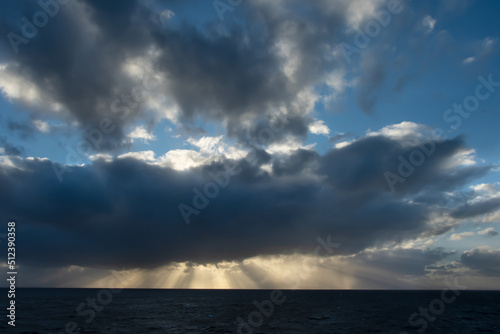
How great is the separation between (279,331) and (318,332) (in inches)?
264

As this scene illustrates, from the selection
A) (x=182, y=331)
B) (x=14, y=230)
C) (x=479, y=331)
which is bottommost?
(x=479, y=331)

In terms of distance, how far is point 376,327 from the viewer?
60.7 metres

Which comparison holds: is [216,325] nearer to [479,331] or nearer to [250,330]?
[250,330]

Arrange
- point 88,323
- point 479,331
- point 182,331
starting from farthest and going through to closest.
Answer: point 88,323 < point 479,331 < point 182,331

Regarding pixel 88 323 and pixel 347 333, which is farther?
pixel 88 323

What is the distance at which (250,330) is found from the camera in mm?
54031

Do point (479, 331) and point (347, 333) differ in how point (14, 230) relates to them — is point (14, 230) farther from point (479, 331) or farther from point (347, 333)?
point (479, 331)

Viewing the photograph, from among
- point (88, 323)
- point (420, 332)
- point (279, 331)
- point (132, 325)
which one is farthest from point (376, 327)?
point (88, 323)

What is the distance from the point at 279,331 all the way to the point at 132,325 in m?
28.5

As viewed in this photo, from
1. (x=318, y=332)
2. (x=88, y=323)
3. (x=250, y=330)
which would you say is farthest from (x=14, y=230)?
(x=318, y=332)

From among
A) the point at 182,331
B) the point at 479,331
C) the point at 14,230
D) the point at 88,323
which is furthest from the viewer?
the point at 88,323

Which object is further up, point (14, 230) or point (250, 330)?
point (14, 230)

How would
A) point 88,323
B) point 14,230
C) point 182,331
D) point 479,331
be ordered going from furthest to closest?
1. point 88,323
2. point 479,331
3. point 182,331
4. point 14,230

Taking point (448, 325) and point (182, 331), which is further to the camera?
point (448, 325)
